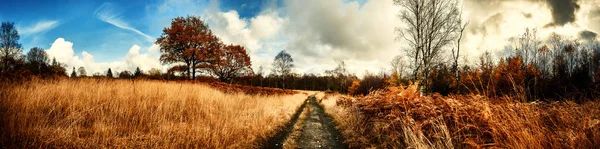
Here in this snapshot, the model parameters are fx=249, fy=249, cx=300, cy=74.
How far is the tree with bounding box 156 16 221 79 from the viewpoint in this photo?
18.2 meters

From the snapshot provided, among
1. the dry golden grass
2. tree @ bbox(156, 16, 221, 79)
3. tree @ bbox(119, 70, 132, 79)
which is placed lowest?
the dry golden grass

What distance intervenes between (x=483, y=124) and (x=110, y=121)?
566 centimetres

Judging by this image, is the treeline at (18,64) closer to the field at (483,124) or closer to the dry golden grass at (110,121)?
the dry golden grass at (110,121)

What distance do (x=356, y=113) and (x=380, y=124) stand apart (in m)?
2.04

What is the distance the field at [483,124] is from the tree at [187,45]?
1586 centimetres

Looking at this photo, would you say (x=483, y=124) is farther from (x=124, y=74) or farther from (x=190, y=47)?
(x=190, y=47)

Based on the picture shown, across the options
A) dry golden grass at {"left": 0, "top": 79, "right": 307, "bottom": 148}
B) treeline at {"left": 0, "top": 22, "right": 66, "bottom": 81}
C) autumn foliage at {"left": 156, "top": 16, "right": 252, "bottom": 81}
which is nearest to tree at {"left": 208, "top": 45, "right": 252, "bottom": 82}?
autumn foliage at {"left": 156, "top": 16, "right": 252, "bottom": 81}

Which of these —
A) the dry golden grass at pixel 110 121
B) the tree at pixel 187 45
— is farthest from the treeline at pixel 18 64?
the tree at pixel 187 45

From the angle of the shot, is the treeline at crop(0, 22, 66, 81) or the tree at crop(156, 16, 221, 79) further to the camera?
the tree at crop(156, 16, 221, 79)

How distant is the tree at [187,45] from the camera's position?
18.2m

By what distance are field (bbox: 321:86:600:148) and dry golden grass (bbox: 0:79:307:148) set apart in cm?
281

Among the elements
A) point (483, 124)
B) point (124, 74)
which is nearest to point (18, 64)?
point (124, 74)

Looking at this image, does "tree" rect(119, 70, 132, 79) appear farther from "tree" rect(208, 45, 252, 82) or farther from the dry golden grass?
"tree" rect(208, 45, 252, 82)

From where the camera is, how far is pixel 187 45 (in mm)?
Answer: 18703
